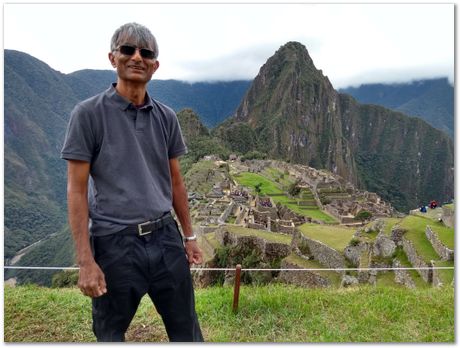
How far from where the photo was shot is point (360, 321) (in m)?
2.94

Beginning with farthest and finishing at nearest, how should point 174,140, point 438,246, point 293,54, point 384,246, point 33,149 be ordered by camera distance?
point 293,54
point 33,149
point 384,246
point 438,246
point 174,140

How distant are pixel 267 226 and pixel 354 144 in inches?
4696

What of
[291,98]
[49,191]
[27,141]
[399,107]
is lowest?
[49,191]

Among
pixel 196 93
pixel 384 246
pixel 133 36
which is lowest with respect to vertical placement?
pixel 384 246

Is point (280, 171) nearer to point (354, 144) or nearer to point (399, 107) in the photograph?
point (354, 144)

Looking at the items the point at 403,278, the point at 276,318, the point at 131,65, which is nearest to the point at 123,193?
the point at 131,65

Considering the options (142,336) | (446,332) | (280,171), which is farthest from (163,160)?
(280,171)

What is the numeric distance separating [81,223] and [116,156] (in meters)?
0.32

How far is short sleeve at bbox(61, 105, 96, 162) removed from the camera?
179 cm

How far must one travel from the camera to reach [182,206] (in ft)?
7.51

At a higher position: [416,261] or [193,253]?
[193,253]

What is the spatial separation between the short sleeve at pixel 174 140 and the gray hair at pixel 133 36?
0.37m

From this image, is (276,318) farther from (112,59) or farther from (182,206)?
(112,59)

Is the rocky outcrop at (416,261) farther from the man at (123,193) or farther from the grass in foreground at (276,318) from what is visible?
the man at (123,193)
